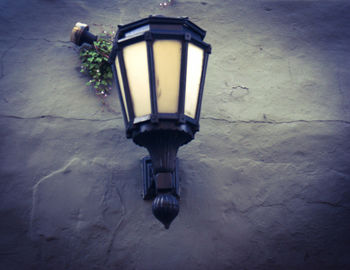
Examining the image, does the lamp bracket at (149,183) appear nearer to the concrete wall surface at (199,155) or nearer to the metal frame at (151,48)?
the concrete wall surface at (199,155)

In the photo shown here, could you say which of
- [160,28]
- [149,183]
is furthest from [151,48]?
[149,183]

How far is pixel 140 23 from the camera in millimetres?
1540

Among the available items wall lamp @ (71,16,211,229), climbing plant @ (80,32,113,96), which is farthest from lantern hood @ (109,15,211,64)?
climbing plant @ (80,32,113,96)

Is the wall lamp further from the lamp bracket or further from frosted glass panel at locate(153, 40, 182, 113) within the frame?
the lamp bracket

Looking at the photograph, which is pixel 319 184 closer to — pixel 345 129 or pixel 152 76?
pixel 345 129

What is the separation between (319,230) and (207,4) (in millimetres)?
1852

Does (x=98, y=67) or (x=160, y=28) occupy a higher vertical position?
(x=98, y=67)

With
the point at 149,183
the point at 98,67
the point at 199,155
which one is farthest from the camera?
the point at 98,67

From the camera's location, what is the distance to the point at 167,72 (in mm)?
1438

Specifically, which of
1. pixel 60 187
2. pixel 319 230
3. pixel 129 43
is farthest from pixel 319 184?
pixel 60 187

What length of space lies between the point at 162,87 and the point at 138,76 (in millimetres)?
131

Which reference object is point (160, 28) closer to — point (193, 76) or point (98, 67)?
point (193, 76)

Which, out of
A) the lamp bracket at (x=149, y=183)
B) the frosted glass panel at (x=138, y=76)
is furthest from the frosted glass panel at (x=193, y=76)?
the lamp bracket at (x=149, y=183)

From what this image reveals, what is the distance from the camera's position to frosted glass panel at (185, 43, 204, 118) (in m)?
1.49
